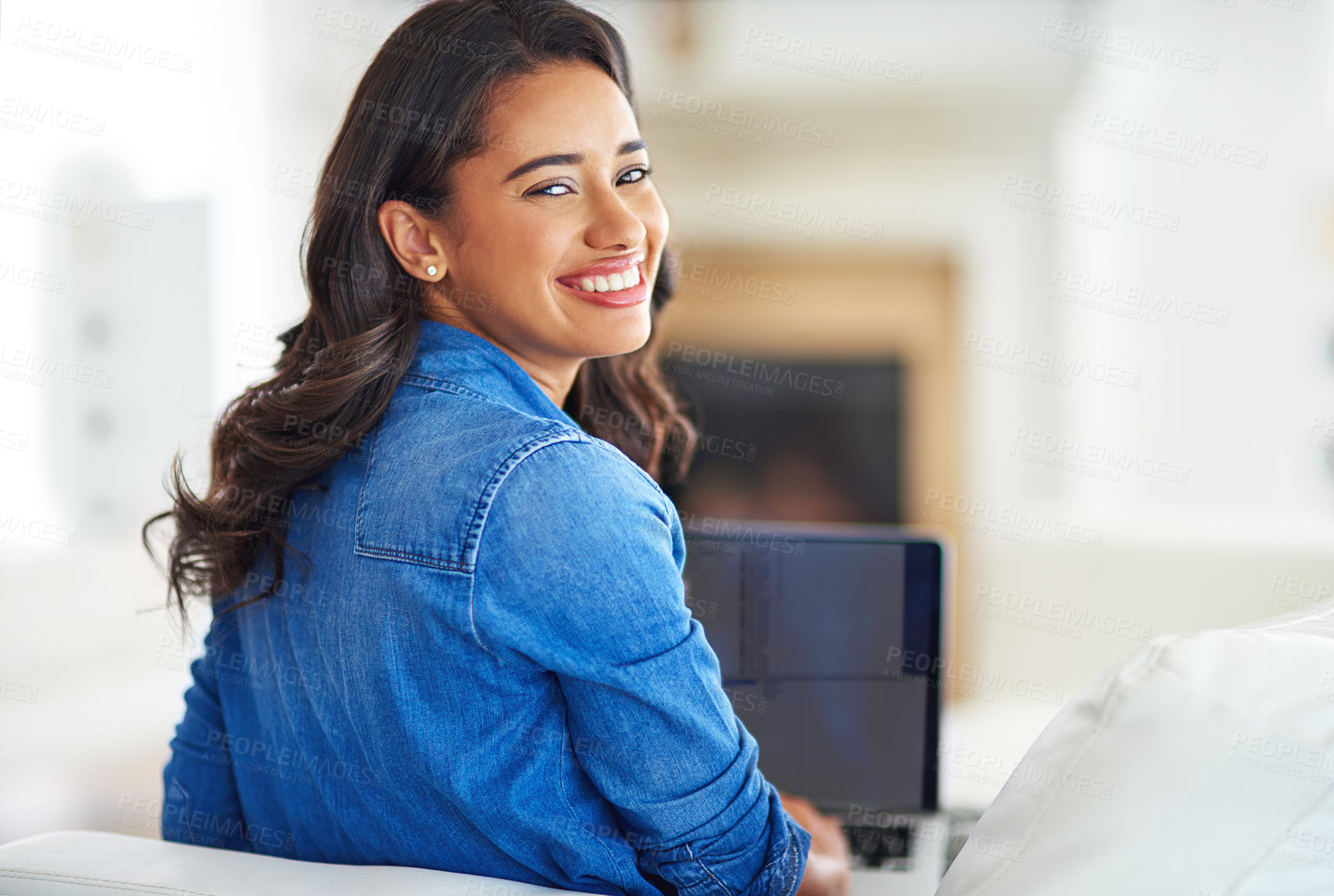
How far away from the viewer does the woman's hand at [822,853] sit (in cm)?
94

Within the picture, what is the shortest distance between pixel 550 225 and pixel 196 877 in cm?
62

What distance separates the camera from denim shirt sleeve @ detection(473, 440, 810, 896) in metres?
0.74

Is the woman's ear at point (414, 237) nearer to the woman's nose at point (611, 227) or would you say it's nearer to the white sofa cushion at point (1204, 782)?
the woman's nose at point (611, 227)

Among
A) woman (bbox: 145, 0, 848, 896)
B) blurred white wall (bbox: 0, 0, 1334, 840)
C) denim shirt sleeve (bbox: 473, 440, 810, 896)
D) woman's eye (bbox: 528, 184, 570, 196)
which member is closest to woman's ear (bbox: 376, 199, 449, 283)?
woman (bbox: 145, 0, 848, 896)

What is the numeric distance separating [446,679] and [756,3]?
132 inches

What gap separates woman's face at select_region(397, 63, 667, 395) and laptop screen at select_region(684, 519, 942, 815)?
1.01ft

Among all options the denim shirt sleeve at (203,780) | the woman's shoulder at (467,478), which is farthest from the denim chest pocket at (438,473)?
the denim shirt sleeve at (203,780)

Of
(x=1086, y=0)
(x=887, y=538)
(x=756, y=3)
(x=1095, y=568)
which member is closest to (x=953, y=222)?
(x=1086, y=0)

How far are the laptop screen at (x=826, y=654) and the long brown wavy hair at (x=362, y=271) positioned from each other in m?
0.44

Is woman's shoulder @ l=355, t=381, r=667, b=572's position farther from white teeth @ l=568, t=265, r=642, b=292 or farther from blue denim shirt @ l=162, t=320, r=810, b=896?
white teeth @ l=568, t=265, r=642, b=292

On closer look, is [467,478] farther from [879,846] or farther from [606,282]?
[879,846]

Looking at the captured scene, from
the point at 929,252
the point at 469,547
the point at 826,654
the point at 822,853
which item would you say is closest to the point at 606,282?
the point at 469,547

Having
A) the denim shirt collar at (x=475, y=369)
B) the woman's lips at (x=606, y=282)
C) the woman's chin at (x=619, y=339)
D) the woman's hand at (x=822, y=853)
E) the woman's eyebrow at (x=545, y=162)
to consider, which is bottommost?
the woman's hand at (x=822, y=853)

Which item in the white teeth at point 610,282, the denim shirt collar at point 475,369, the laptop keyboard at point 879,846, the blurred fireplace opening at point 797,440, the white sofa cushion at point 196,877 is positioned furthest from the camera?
the blurred fireplace opening at point 797,440
